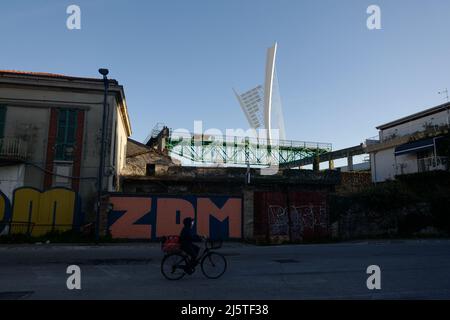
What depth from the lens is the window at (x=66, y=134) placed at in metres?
20.6

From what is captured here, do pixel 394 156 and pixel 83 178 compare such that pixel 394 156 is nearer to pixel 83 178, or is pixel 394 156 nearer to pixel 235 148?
pixel 235 148

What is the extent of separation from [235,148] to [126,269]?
40369mm

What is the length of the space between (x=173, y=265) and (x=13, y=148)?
15401mm

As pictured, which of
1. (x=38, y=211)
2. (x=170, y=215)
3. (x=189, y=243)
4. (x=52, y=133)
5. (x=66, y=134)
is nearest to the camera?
(x=189, y=243)

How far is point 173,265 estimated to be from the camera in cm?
830

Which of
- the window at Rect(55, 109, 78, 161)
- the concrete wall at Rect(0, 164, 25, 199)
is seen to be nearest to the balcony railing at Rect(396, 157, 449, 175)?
the window at Rect(55, 109, 78, 161)

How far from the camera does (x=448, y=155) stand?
99.6ft

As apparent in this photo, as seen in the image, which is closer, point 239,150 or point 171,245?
point 171,245

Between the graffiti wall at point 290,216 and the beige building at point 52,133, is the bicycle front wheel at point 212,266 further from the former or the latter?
the beige building at point 52,133

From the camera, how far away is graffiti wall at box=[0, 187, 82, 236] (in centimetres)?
1902

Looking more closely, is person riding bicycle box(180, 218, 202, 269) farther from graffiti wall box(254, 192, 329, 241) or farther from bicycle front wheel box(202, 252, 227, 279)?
graffiti wall box(254, 192, 329, 241)

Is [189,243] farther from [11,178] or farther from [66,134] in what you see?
[11,178]

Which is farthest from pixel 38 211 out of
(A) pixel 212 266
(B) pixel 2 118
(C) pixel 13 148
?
(A) pixel 212 266
